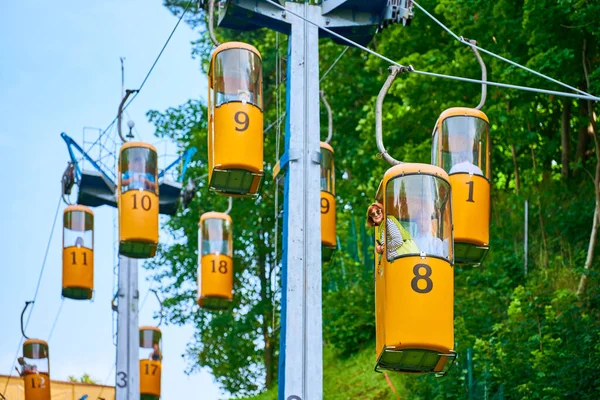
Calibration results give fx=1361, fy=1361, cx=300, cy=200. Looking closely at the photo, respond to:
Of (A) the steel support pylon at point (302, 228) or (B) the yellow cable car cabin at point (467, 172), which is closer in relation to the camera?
(A) the steel support pylon at point (302, 228)

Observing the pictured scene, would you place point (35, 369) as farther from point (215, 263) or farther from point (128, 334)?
point (215, 263)

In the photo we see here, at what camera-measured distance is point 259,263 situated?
34844 millimetres

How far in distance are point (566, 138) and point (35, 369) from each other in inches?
459

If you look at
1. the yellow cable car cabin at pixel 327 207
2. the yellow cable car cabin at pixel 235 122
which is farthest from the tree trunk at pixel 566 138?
the yellow cable car cabin at pixel 235 122

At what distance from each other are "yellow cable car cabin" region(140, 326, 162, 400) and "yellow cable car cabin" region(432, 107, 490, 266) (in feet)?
49.4

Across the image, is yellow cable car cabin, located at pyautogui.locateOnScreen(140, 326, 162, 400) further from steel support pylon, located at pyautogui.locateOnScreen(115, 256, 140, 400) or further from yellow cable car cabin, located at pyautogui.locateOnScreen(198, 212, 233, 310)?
yellow cable car cabin, located at pyautogui.locateOnScreen(198, 212, 233, 310)

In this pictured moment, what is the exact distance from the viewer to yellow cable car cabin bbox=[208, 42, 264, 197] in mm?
15766

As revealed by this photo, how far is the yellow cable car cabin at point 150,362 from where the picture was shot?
3016 centimetres

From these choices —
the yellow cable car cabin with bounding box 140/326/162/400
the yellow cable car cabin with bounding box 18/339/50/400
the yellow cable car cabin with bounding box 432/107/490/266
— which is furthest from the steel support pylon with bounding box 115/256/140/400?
the yellow cable car cabin with bounding box 432/107/490/266

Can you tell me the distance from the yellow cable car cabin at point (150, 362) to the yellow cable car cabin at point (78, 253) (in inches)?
190

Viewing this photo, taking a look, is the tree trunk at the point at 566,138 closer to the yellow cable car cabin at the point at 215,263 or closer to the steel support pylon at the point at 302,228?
the yellow cable car cabin at the point at 215,263

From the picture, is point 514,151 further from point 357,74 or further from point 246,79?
point 246,79

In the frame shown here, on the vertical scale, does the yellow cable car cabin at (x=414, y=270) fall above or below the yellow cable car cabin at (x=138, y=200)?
below

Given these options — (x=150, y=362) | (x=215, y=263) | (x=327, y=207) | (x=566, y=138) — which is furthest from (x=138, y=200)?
(x=150, y=362)
